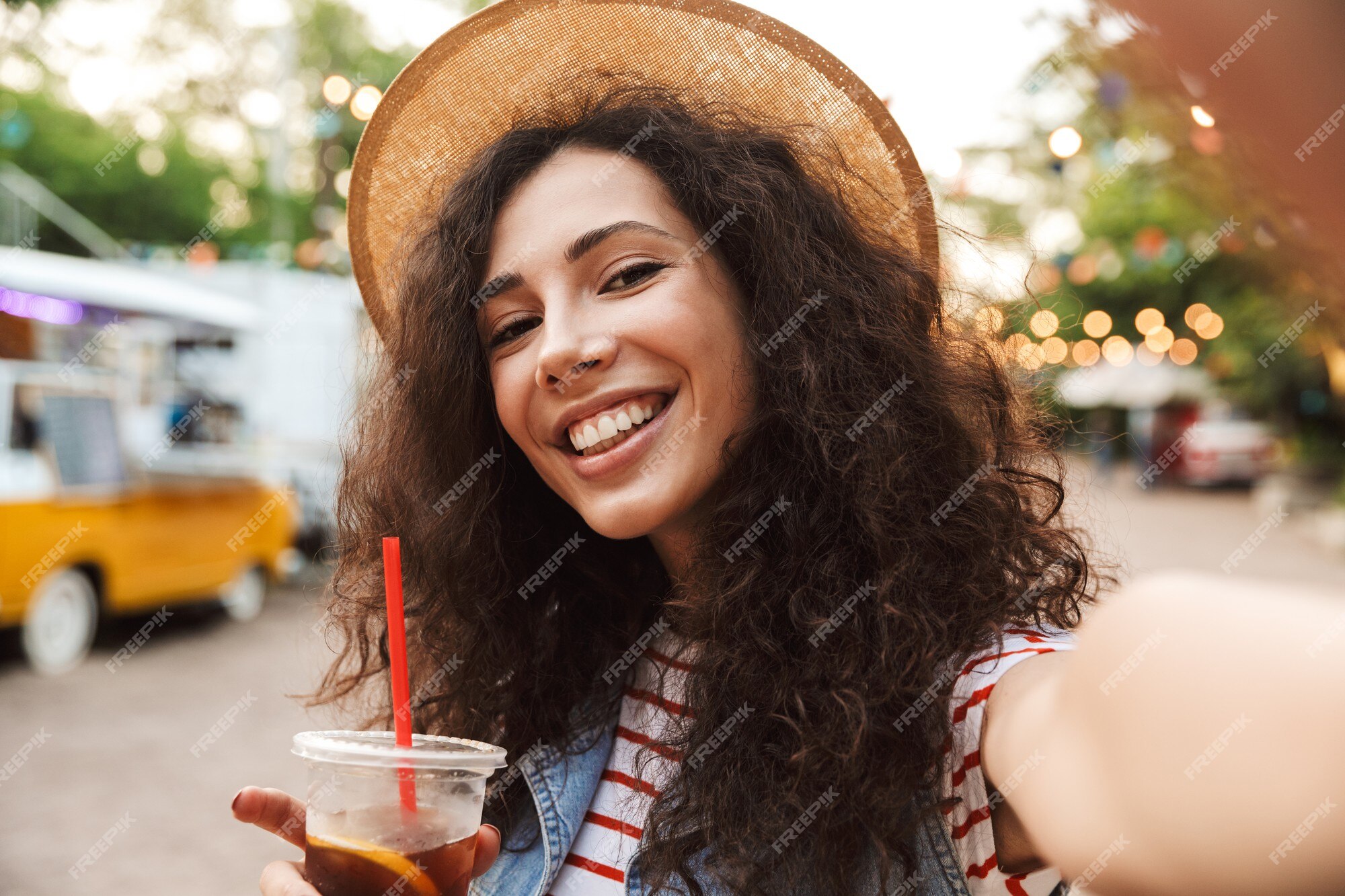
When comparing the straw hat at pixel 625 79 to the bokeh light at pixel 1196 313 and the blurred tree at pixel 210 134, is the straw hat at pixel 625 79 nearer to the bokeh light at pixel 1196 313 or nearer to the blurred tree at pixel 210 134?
the blurred tree at pixel 210 134

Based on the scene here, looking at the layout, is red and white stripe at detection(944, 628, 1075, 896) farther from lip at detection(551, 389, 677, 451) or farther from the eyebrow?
the eyebrow

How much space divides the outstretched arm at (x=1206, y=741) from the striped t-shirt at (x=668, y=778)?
Answer: 0.92ft

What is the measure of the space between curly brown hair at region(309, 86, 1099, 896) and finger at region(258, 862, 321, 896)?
1.29ft

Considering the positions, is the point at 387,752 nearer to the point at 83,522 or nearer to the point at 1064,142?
the point at 1064,142

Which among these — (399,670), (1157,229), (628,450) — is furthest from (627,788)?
(1157,229)

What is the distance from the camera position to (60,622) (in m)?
7.09

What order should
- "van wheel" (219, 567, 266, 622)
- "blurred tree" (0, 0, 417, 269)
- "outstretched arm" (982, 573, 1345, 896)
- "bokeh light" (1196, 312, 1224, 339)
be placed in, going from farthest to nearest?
1. "bokeh light" (1196, 312, 1224, 339)
2. "blurred tree" (0, 0, 417, 269)
3. "van wheel" (219, 567, 266, 622)
4. "outstretched arm" (982, 573, 1345, 896)

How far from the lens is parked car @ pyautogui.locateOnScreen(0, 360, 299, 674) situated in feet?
21.5

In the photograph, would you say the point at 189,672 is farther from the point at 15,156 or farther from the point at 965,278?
the point at 15,156

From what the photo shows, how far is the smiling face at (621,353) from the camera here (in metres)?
1.58

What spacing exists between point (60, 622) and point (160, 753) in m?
1.99

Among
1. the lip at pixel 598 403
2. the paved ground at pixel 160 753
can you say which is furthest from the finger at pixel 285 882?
the paved ground at pixel 160 753

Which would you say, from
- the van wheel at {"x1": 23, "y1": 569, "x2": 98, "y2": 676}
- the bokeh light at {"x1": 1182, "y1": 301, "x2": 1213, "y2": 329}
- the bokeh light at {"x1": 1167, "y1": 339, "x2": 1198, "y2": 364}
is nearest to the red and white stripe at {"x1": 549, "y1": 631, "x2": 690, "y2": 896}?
the van wheel at {"x1": 23, "y1": 569, "x2": 98, "y2": 676}

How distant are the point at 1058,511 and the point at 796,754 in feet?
2.32
